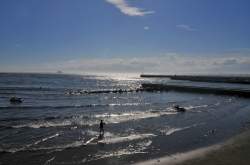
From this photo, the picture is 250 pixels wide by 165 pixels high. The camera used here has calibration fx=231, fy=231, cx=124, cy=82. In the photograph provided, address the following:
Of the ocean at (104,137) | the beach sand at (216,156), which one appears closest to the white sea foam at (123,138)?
the ocean at (104,137)

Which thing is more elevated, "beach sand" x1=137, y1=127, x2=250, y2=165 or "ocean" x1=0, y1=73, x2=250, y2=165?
"beach sand" x1=137, y1=127, x2=250, y2=165

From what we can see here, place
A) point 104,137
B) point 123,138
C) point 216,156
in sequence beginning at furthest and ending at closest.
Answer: point 104,137 < point 123,138 < point 216,156

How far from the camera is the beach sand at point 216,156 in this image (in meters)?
12.5

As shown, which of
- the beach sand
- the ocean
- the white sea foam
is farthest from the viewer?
the white sea foam

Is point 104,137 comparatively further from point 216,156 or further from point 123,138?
point 216,156

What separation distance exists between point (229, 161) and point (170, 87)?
195 feet

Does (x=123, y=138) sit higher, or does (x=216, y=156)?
(x=216, y=156)

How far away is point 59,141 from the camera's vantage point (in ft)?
55.4

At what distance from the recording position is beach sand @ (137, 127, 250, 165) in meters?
12.5

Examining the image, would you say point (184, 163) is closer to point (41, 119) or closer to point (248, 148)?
point (248, 148)

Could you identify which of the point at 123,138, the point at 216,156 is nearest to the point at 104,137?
the point at 123,138

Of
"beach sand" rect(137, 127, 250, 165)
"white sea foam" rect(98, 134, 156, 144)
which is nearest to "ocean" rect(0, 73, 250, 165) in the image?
"white sea foam" rect(98, 134, 156, 144)

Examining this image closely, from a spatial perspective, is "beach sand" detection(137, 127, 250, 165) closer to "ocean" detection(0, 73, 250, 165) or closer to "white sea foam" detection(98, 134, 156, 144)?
"ocean" detection(0, 73, 250, 165)

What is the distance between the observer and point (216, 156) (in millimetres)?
13500
